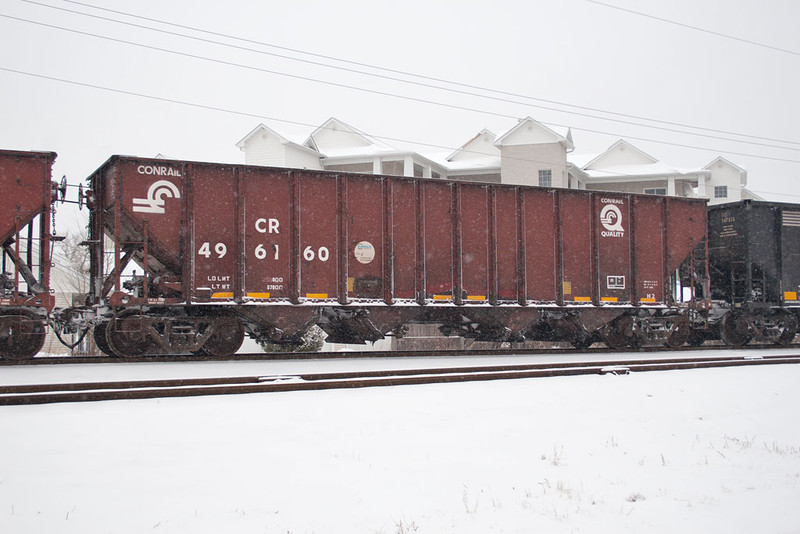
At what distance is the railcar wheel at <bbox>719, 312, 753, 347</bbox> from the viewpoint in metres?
15.5

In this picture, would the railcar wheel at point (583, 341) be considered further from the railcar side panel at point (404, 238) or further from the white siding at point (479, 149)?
the white siding at point (479, 149)

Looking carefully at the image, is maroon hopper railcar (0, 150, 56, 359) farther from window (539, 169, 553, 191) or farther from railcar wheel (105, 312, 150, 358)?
window (539, 169, 553, 191)

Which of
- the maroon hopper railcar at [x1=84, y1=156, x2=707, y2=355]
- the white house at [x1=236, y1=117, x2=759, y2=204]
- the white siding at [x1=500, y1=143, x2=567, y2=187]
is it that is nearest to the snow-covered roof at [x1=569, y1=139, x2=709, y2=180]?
the white house at [x1=236, y1=117, x2=759, y2=204]

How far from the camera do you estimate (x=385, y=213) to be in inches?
501

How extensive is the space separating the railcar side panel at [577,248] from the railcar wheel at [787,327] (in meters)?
5.79

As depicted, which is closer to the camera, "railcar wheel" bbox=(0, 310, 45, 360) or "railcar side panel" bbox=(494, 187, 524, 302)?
"railcar wheel" bbox=(0, 310, 45, 360)

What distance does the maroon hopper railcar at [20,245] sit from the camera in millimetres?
10562

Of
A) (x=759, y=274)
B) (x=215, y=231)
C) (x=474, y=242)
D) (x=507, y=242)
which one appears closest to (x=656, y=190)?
(x=759, y=274)

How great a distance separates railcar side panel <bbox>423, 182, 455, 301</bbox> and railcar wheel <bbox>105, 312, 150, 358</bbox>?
5643mm

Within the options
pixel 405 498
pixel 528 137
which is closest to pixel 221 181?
pixel 405 498

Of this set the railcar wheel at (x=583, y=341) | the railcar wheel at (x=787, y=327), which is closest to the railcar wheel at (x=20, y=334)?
the railcar wheel at (x=583, y=341)

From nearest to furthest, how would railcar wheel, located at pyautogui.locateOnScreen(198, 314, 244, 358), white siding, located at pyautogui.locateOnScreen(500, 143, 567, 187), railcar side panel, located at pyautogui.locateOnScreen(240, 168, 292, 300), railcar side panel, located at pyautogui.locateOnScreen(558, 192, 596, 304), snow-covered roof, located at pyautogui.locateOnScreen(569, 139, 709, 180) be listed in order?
railcar wheel, located at pyautogui.locateOnScreen(198, 314, 244, 358) → railcar side panel, located at pyautogui.locateOnScreen(240, 168, 292, 300) → railcar side panel, located at pyautogui.locateOnScreen(558, 192, 596, 304) → white siding, located at pyautogui.locateOnScreen(500, 143, 567, 187) → snow-covered roof, located at pyautogui.locateOnScreen(569, 139, 709, 180)

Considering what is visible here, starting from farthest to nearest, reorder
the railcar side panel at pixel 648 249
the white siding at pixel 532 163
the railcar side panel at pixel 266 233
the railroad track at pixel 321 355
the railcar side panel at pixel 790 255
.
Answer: the white siding at pixel 532 163 → the railcar side panel at pixel 790 255 → the railcar side panel at pixel 648 249 → the railcar side panel at pixel 266 233 → the railroad track at pixel 321 355

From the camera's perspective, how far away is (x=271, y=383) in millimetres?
8047
